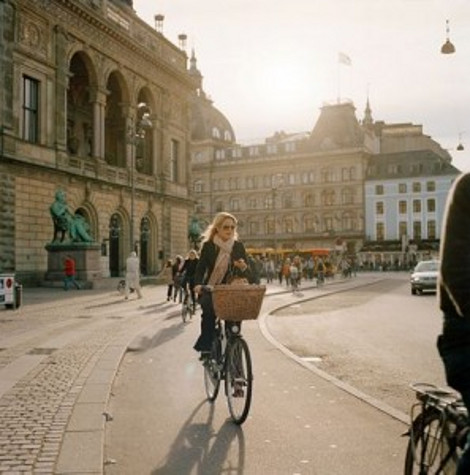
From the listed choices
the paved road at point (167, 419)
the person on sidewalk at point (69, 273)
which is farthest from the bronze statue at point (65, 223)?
the paved road at point (167, 419)

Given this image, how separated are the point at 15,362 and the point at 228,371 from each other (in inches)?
174

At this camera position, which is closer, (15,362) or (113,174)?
(15,362)

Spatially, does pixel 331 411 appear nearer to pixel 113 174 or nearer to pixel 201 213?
pixel 113 174

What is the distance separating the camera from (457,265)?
294 cm

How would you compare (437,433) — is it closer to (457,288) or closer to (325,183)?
(457,288)

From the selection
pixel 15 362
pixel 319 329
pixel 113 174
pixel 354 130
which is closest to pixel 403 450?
pixel 15 362

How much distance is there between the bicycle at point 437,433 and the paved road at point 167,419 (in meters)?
1.62

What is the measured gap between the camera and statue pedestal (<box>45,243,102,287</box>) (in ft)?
112

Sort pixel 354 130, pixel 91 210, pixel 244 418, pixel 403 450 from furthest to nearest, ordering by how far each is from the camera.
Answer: pixel 354 130 < pixel 91 210 < pixel 244 418 < pixel 403 450

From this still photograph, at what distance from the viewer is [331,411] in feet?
23.2

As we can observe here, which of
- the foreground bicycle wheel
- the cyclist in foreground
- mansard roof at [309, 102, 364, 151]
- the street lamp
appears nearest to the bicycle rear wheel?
the cyclist in foreground

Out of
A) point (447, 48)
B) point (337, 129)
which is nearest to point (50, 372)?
point (447, 48)

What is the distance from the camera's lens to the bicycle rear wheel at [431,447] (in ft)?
10.5

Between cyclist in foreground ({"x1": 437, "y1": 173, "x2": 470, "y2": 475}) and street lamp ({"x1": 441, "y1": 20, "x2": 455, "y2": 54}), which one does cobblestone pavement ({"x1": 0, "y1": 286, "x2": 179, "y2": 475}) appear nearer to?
cyclist in foreground ({"x1": 437, "y1": 173, "x2": 470, "y2": 475})
